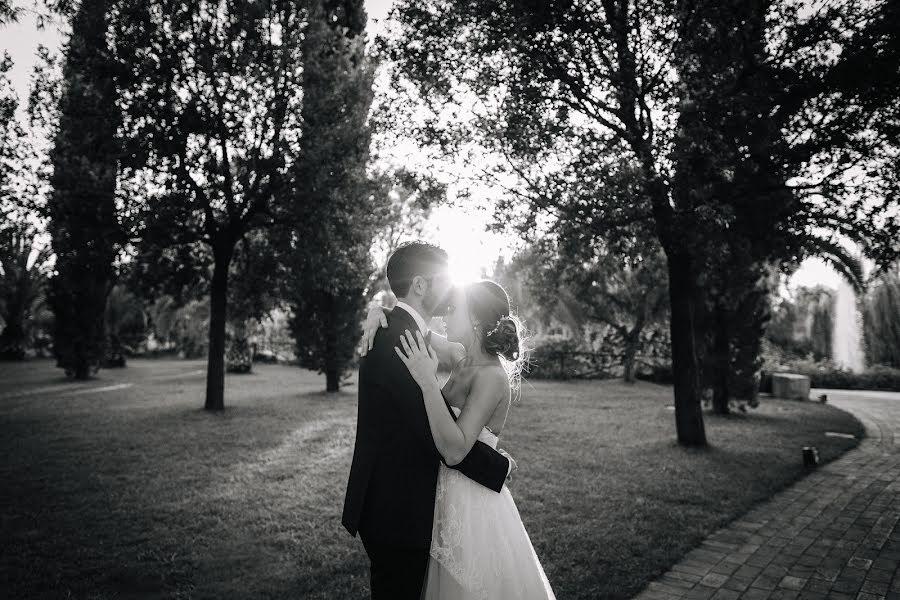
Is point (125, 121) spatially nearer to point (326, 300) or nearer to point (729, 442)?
point (326, 300)

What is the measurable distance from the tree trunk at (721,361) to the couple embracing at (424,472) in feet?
47.3

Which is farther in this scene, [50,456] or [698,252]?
[50,456]

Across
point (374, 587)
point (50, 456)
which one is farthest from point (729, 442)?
point (50, 456)

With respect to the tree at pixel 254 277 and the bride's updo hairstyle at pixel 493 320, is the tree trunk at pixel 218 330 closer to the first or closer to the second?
the tree at pixel 254 277

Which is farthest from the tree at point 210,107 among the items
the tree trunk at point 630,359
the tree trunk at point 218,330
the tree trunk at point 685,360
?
the tree trunk at point 630,359

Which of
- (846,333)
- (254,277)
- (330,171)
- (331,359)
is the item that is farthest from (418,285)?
(846,333)

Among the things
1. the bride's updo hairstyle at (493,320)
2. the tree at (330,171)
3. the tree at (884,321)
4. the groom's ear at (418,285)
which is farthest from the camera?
the tree at (884,321)

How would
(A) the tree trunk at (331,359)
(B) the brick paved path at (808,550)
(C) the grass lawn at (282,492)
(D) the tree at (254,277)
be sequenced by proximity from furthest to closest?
(A) the tree trunk at (331,359) → (D) the tree at (254,277) → (C) the grass lawn at (282,492) → (B) the brick paved path at (808,550)

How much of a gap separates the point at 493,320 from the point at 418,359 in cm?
85

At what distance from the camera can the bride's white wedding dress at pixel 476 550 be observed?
8.94 feet

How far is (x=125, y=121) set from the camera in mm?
13070

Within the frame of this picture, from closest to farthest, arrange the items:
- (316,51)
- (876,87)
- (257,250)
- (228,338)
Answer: (876,87) → (316,51) → (257,250) → (228,338)

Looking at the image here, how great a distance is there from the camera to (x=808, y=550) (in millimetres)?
5504

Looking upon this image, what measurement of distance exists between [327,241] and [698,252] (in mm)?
9416
